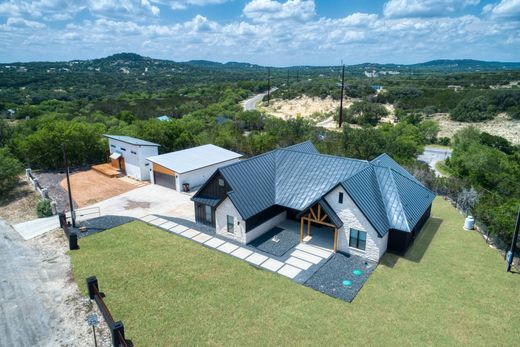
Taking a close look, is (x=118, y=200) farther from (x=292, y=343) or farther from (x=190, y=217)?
(x=292, y=343)

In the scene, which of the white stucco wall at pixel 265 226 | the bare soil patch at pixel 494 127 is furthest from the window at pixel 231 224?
the bare soil patch at pixel 494 127

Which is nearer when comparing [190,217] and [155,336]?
[155,336]

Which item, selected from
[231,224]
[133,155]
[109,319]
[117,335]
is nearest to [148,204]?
[133,155]

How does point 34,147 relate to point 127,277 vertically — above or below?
above

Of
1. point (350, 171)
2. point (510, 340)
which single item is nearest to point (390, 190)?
point (350, 171)

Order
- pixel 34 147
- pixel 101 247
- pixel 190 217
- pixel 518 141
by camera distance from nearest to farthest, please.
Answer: pixel 101 247 → pixel 190 217 → pixel 34 147 → pixel 518 141

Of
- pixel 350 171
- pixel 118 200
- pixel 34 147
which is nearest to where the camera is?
pixel 350 171
